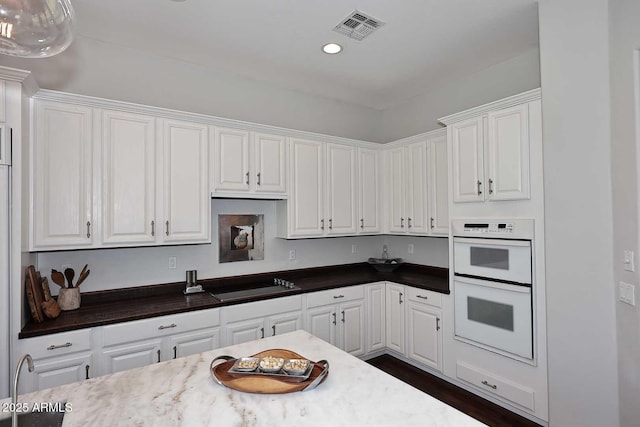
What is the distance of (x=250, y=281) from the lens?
365 cm

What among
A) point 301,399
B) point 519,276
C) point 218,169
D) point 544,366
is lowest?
point 544,366

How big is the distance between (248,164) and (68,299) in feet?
5.78

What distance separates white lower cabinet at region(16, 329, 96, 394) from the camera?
7.11ft

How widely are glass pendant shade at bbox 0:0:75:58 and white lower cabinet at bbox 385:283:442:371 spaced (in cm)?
323

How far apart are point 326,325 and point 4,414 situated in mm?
2581

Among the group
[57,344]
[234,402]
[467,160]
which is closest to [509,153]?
[467,160]

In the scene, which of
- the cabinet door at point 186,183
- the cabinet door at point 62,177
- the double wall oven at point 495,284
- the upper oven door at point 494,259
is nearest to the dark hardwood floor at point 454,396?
the double wall oven at point 495,284

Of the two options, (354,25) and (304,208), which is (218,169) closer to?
(304,208)

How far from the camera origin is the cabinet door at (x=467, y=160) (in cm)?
297

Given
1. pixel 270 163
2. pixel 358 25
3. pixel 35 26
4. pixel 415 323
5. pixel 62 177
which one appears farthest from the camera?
pixel 415 323

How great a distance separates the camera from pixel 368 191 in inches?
163

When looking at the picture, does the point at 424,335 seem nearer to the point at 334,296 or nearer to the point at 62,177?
the point at 334,296

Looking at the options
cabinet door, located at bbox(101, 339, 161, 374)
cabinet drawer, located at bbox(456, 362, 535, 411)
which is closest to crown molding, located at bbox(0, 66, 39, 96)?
cabinet door, located at bbox(101, 339, 161, 374)

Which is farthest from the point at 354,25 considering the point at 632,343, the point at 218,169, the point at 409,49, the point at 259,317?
the point at 632,343
